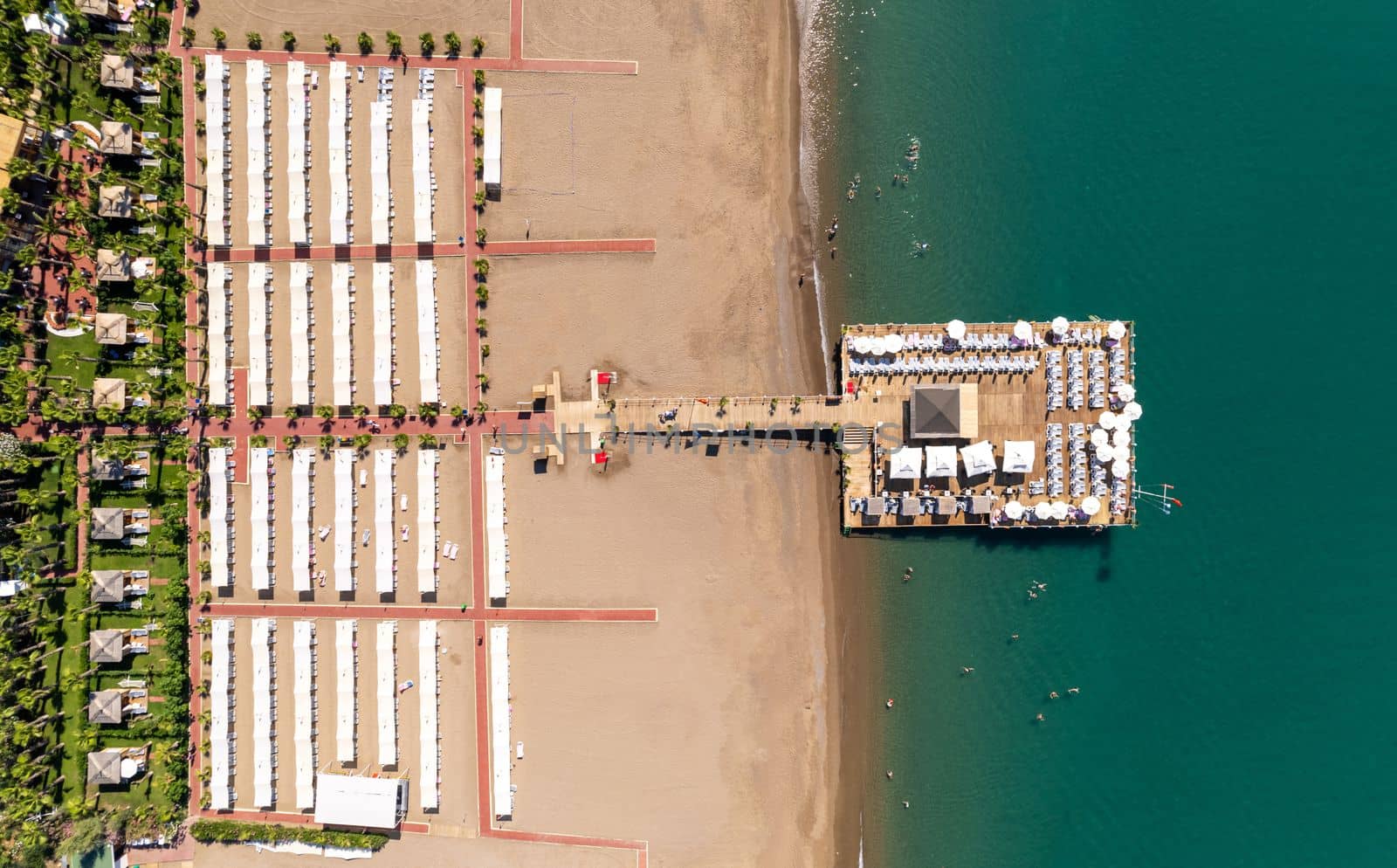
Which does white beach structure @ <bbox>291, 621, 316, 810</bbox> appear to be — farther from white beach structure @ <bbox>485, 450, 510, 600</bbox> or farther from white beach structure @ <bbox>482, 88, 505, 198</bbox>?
white beach structure @ <bbox>482, 88, 505, 198</bbox>

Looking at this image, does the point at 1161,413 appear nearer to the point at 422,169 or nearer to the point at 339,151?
the point at 422,169

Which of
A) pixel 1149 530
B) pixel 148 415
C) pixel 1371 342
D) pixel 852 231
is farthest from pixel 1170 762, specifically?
pixel 148 415

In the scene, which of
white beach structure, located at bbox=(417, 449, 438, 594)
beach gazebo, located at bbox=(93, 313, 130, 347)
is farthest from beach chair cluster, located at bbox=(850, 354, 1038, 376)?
beach gazebo, located at bbox=(93, 313, 130, 347)

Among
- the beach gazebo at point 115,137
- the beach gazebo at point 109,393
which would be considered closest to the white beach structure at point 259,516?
the beach gazebo at point 109,393

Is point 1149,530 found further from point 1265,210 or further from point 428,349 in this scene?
point 428,349

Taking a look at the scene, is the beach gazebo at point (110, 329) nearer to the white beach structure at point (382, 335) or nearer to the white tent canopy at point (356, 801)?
the white beach structure at point (382, 335)

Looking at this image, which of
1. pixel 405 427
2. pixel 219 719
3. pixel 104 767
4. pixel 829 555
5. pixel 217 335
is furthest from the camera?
pixel 829 555


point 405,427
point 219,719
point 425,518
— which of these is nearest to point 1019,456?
point 425,518
